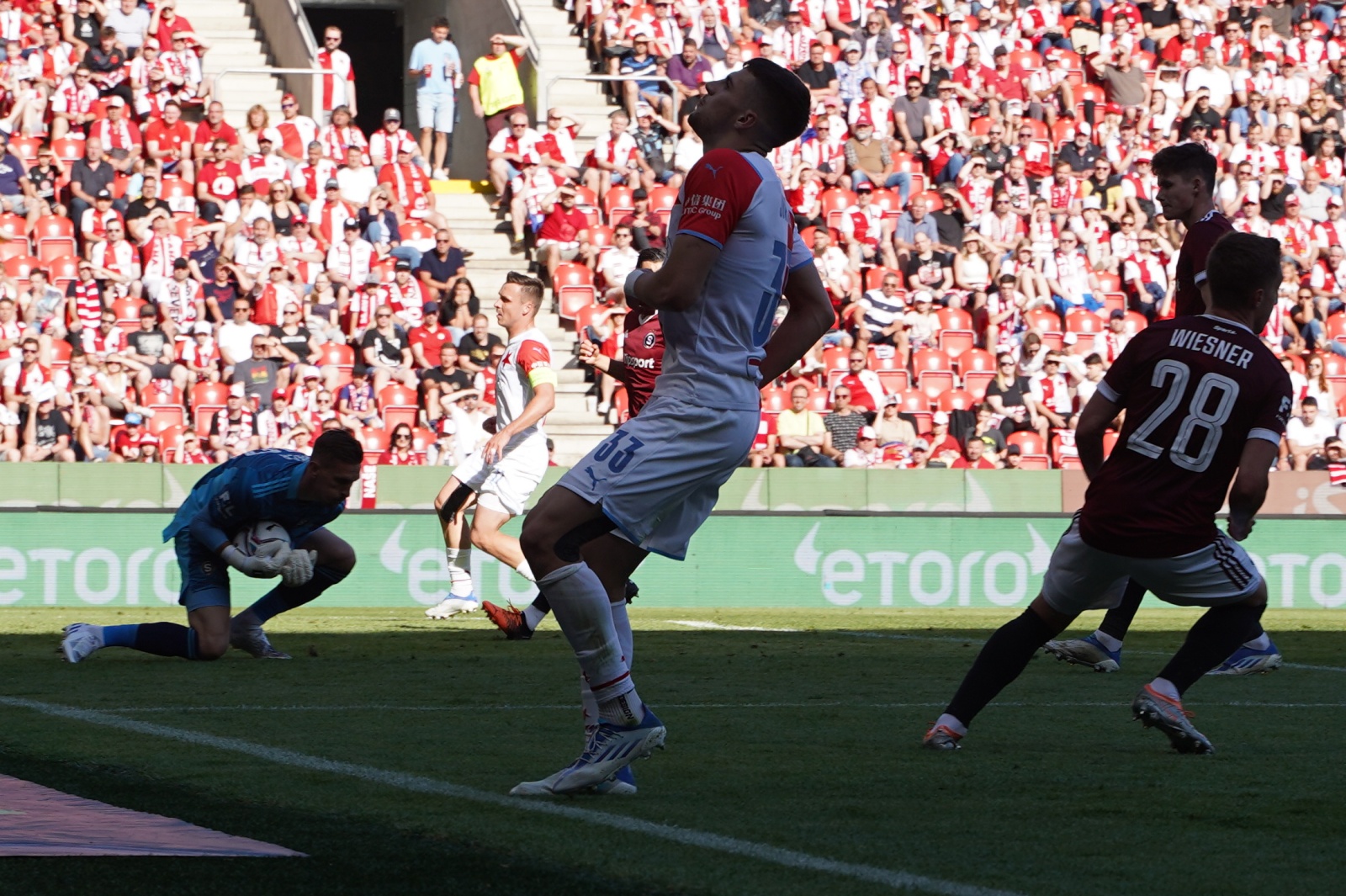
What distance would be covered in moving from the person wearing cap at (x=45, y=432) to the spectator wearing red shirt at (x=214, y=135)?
418 centimetres

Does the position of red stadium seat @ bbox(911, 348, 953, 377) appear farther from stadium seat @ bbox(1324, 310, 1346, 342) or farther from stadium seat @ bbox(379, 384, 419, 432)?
stadium seat @ bbox(379, 384, 419, 432)

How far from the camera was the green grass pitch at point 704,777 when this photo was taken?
430 centimetres

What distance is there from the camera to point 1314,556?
18.2 m

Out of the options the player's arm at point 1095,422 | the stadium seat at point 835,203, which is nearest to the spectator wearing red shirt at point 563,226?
the stadium seat at point 835,203

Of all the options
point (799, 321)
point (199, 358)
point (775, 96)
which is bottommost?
point (199, 358)

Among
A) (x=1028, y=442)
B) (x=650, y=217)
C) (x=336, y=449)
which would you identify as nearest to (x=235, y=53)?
(x=650, y=217)

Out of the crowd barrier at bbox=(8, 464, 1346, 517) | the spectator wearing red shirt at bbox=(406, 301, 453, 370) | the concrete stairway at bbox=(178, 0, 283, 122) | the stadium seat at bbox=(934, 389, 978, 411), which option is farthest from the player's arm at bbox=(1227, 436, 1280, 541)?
the concrete stairway at bbox=(178, 0, 283, 122)

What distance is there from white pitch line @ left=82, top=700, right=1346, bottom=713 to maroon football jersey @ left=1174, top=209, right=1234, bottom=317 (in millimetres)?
1702

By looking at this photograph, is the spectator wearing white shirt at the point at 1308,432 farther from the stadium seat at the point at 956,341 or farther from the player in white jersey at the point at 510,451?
the player in white jersey at the point at 510,451

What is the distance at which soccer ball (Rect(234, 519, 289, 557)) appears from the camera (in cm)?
947

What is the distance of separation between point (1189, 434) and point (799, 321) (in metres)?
1.41

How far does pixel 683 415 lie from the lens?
17.2ft

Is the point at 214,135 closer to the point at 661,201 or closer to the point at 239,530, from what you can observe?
the point at 661,201

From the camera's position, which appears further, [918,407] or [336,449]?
[918,407]
